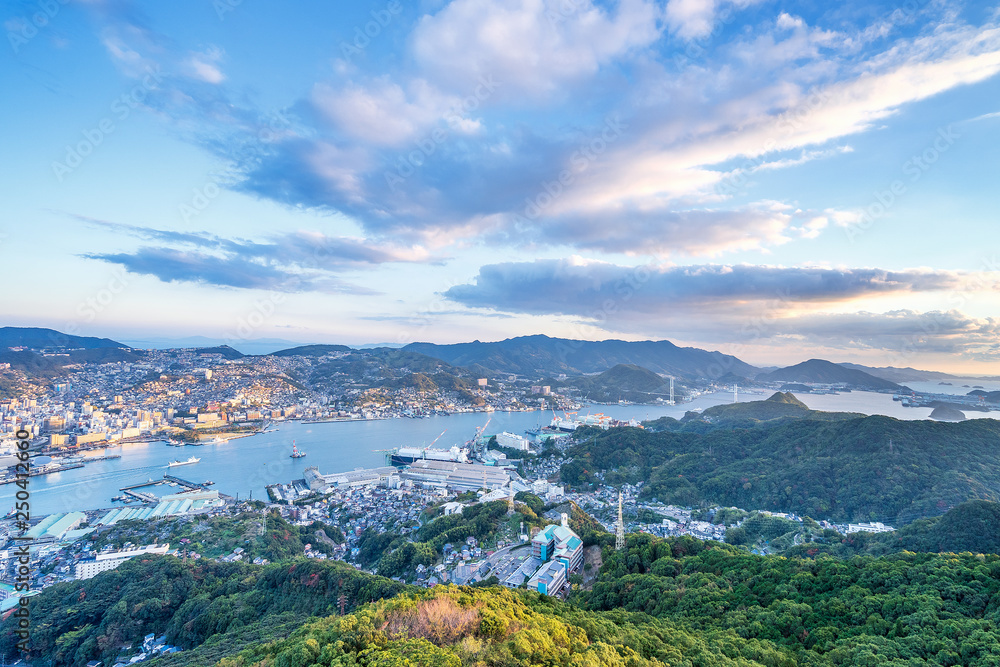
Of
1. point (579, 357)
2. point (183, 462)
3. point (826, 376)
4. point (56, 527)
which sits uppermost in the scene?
point (579, 357)

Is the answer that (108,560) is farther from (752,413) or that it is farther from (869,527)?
(752,413)

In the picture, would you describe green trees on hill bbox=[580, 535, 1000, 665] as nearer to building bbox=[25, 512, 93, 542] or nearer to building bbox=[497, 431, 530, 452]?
building bbox=[25, 512, 93, 542]

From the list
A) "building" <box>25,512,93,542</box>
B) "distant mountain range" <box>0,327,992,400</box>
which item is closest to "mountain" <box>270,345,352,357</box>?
"distant mountain range" <box>0,327,992,400</box>

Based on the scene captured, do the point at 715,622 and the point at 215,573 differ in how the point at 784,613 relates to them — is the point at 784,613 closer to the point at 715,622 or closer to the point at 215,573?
the point at 715,622

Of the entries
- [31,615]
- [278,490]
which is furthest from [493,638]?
[278,490]

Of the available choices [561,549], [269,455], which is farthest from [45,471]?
[561,549]

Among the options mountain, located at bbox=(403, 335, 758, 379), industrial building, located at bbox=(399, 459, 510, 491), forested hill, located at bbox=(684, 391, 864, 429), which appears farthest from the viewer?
mountain, located at bbox=(403, 335, 758, 379)
